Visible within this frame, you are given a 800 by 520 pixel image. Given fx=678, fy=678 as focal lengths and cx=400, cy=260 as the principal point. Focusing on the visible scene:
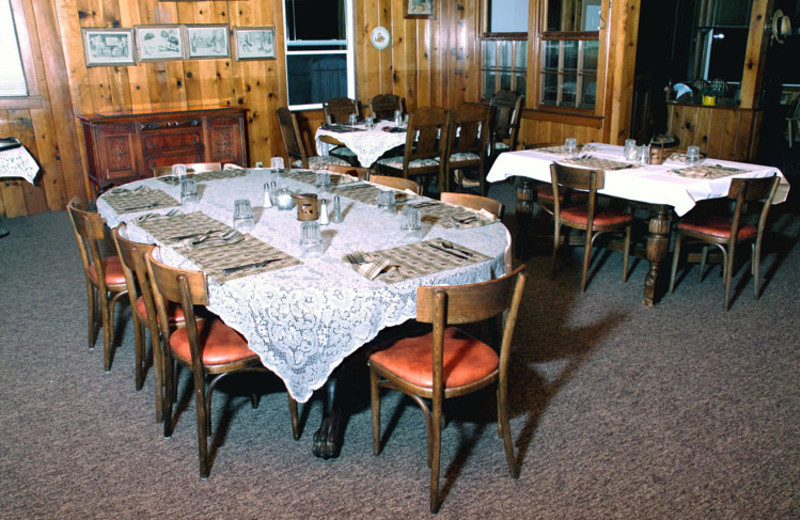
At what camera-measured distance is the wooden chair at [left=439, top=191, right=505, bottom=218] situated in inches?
115

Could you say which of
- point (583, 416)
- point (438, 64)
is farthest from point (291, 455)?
point (438, 64)

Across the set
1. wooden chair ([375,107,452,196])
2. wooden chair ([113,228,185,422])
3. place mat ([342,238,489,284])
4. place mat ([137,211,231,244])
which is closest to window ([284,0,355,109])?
wooden chair ([375,107,452,196])

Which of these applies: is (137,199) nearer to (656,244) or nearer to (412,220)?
(412,220)

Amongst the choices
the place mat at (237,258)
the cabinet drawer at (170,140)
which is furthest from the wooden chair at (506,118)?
the place mat at (237,258)

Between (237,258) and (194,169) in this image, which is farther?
(194,169)

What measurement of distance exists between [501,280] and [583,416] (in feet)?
3.09

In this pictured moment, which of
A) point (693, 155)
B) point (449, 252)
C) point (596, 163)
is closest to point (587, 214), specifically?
point (596, 163)

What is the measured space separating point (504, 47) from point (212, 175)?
412 cm

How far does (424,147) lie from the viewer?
5434mm

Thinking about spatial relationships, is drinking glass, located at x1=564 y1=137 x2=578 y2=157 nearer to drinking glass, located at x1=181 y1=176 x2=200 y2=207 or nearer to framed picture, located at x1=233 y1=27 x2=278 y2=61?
drinking glass, located at x1=181 y1=176 x2=200 y2=207

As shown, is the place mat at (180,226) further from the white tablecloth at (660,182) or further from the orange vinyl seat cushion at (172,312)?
the white tablecloth at (660,182)

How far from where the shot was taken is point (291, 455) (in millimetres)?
2404

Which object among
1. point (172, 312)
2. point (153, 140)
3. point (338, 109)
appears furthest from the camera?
point (338, 109)

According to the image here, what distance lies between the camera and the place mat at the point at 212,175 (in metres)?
3.74
